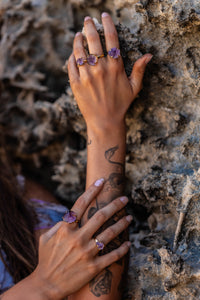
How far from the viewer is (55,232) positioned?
3.73ft

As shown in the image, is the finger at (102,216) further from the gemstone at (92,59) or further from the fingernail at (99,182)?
the gemstone at (92,59)

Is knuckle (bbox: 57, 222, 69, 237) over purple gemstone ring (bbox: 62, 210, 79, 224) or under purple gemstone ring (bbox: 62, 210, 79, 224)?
under

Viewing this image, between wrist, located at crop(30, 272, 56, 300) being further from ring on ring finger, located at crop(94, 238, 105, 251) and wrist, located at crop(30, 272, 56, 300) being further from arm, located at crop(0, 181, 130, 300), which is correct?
ring on ring finger, located at crop(94, 238, 105, 251)

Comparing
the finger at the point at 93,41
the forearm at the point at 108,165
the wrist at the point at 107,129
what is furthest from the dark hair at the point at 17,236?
the finger at the point at 93,41

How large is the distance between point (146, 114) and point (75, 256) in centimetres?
61

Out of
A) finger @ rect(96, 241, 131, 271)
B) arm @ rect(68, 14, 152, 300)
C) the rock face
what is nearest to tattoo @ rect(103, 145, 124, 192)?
arm @ rect(68, 14, 152, 300)

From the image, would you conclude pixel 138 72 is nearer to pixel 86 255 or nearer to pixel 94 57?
pixel 94 57

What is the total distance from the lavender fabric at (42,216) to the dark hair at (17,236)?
0.10 ft

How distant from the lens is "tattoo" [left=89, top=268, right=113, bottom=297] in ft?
3.46

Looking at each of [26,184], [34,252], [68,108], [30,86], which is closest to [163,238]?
[34,252]

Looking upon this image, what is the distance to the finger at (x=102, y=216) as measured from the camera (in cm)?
106

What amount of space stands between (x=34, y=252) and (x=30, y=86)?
2.91ft

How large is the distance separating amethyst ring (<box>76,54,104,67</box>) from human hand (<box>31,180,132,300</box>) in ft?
1.58

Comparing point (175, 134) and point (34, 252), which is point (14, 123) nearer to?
point (34, 252)
